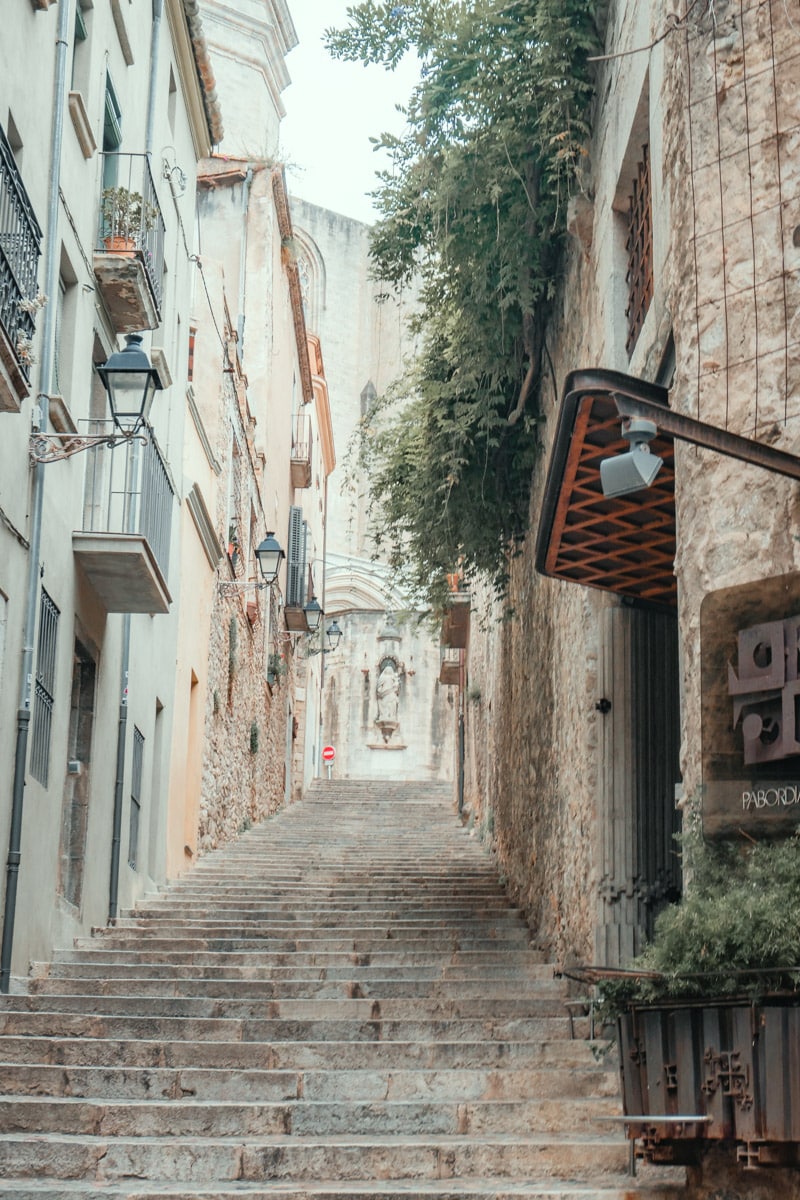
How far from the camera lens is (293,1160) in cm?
748

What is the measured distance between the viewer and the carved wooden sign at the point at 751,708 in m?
6.52

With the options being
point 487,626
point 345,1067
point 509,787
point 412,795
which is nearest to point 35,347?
point 345,1067

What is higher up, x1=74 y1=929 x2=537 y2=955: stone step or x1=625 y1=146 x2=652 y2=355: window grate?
x1=625 y1=146 x2=652 y2=355: window grate

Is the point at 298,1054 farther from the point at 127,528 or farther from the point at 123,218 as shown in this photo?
the point at 123,218

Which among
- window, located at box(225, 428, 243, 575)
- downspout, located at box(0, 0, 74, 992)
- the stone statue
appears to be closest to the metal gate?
downspout, located at box(0, 0, 74, 992)

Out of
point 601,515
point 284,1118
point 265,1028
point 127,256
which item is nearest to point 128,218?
point 127,256

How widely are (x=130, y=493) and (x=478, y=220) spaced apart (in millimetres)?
3259

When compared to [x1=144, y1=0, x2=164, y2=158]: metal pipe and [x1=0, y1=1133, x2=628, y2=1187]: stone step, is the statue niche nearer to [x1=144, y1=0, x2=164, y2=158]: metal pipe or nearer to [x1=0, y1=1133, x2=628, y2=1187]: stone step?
[x1=144, y1=0, x2=164, y2=158]: metal pipe

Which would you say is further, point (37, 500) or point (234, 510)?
point (234, 510)

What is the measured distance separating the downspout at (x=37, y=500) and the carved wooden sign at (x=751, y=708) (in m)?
4.89

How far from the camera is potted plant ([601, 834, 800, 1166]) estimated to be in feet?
19.3

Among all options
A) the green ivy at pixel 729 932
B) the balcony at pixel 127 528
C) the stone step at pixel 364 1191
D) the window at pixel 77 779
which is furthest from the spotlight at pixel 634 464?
the window at pixel 77 779

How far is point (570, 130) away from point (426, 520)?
4.29 m

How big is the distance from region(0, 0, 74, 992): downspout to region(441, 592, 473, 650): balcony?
12382mm
